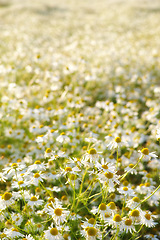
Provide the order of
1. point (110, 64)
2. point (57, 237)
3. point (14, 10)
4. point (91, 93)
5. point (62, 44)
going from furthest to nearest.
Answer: point (14, 10), point (62, 44), point (110, 64), point (91, 93), point (57, 237)

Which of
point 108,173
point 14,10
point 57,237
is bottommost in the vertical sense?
point 57,237

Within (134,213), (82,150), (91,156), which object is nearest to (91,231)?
(134,213)

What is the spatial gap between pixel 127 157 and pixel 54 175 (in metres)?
1.47

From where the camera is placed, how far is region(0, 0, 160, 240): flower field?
2.56 m

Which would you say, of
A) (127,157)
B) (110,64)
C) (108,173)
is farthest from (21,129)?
(110,64)

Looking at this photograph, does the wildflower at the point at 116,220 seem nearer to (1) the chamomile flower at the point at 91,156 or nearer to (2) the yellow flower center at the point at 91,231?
(2) the yellow flower center at the point at 91,231

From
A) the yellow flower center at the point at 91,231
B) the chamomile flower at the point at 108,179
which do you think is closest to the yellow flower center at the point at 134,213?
the chamomile flower at the point at 108,179

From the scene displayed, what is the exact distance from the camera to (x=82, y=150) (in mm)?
4152

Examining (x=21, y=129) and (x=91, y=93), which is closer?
(x=21, y=129)

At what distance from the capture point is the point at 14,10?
2311 centimetres

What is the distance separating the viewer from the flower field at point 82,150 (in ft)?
8.41

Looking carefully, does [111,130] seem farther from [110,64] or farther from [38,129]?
[110,64]

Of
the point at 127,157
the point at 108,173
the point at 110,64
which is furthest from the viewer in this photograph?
the point at 110,64

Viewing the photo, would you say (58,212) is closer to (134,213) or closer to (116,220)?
(116,220)
